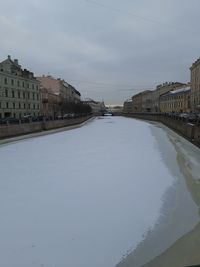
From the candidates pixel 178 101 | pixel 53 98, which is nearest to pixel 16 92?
pixel 53 98

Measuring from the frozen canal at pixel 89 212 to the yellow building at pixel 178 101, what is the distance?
7422 cm

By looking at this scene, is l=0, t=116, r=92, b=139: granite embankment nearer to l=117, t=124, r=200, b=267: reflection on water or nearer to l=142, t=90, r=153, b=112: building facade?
l=117, t=124, r=200, b=267: reflection on water

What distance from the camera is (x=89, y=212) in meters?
9.26

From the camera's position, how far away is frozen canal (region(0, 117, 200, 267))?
6785mm

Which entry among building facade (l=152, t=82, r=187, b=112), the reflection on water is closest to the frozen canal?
the reflection on water

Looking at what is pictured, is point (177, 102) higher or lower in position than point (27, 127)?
higher

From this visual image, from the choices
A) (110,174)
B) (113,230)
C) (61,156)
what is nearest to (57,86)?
(61,156)

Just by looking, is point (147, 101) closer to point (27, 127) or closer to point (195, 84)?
point (195, 84)

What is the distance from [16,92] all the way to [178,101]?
50.1 m

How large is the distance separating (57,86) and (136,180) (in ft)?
306

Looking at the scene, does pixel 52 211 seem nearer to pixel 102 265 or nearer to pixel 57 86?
pixel 102 265

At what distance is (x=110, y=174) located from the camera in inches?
563

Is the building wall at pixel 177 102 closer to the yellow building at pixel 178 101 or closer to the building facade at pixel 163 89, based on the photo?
the yellow building at pixel 178 101

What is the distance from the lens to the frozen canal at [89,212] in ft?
22.3
